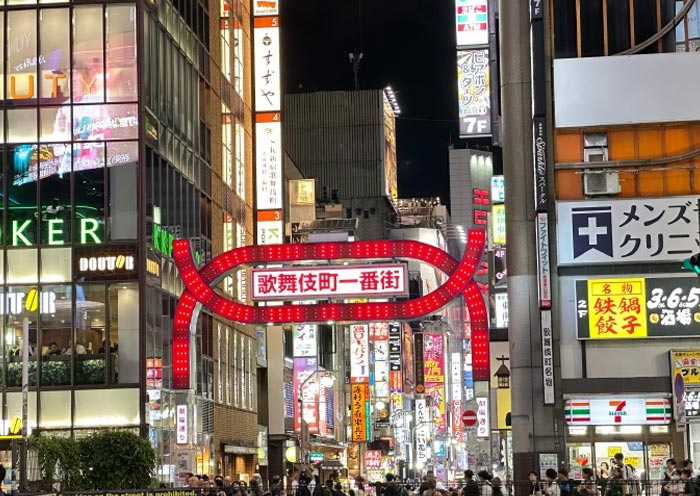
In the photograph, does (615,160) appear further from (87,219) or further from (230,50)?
(230,50)

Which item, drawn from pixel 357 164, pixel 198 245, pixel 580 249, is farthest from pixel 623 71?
pixel 357 164

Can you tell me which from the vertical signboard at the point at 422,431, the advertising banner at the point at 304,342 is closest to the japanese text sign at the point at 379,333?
the vertical signboard at the point at 422,431

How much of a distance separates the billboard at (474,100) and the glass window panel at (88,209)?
13.4 metres

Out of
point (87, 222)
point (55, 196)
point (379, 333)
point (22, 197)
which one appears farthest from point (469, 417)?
point (379, 333)

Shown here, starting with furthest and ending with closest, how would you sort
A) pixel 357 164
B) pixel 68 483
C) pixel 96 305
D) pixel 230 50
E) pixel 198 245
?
pixel 357 164
pixel 230 50
pixel 198 245
pixel 96 305
pixel 68 483

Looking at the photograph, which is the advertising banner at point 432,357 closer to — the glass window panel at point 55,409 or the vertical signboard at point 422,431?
the vertical signboard at point 422,431

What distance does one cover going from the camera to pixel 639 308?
113 ft

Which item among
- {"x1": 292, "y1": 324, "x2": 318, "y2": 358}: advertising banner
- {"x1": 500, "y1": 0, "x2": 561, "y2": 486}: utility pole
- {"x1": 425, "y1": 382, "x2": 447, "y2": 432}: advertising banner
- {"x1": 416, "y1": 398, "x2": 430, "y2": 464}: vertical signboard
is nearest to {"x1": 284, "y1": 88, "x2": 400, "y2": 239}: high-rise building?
{"x1": 425, "y1": 382, "x2": 447, "y2": 432}: advertising banner

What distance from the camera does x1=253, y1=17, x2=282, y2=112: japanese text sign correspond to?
204 feet

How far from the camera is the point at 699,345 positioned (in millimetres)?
34219

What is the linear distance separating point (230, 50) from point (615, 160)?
29.4 metres

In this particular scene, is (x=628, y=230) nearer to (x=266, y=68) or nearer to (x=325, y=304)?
(x=325, y=304)

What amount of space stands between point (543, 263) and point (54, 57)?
793 inches

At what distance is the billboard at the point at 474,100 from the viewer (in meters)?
38.2
